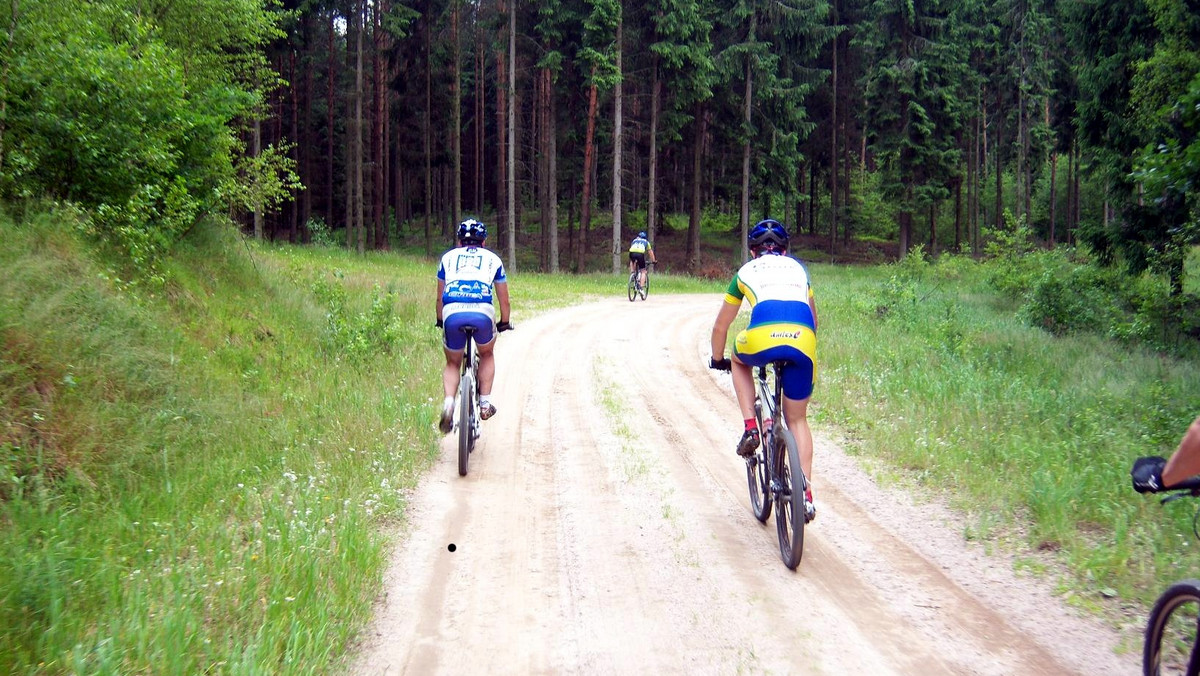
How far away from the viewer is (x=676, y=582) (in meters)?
4.88

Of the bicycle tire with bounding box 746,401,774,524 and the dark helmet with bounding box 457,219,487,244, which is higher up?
A: the dark helmet with bounding box 457,219,487,244

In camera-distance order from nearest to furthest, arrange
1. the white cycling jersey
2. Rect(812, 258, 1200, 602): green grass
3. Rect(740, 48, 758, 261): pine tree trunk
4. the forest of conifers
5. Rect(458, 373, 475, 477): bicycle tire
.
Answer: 1. Rect(812, 258, 1200, 602): green grass
2. Rect(458, 373, 475, 477): bicycle tire
3. the white cycling jersey
4. the forest of conifers
5. Rect(740, 48, 758, 261): pine tree trunk

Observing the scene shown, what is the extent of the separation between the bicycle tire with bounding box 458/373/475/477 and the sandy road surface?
0.51 ft

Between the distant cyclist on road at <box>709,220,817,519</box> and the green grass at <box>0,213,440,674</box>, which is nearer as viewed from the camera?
the green grass at <box>0,213,440,674</box>

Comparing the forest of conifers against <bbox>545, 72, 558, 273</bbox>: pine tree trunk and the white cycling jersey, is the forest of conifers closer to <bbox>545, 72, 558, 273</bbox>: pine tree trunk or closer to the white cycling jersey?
<bbox>545, 72, 558, 273</bbox>: pine tree trunk

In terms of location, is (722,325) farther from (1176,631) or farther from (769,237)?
(1176,631)

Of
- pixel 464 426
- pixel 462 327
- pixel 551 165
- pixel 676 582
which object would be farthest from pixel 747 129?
pixel 676 582

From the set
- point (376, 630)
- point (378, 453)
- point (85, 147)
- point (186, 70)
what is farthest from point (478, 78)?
point (376, 630)

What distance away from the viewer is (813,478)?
283 inches

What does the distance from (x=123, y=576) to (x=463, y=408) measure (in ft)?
10.2

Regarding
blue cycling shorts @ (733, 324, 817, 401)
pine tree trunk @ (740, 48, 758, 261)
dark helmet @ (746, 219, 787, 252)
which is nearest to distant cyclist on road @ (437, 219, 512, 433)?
dark helmet @ (746, 219, 787, 252)

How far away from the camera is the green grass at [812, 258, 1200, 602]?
5.40 meters

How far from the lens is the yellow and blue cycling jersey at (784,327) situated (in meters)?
5.29

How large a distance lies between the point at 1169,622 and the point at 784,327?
2.59 metres
